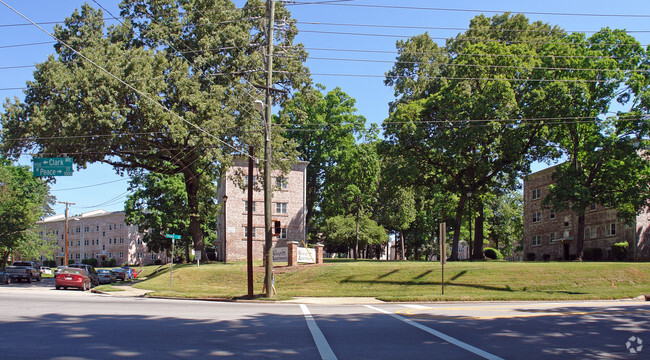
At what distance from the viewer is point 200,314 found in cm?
1339

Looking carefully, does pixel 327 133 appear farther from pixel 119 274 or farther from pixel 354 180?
pixel 119 274

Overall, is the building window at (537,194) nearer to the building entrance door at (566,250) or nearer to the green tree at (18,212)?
the building entrance door at (566,250)

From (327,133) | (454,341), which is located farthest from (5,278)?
(454,341)

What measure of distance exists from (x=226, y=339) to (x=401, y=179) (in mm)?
32173

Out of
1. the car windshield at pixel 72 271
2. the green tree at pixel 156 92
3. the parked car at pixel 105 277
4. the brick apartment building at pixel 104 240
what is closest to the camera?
the green tree at pixel 156 92

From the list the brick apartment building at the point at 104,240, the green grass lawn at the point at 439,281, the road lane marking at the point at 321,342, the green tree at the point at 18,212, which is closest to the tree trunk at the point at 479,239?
the green grass lawn at the point at 439,281

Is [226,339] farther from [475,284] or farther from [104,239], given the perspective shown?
[104,239]

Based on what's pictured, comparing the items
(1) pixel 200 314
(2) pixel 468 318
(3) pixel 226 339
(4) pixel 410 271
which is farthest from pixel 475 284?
(3) pixel 226 339

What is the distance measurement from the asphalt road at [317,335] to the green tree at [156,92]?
16.9 m

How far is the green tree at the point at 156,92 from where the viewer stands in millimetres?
30000

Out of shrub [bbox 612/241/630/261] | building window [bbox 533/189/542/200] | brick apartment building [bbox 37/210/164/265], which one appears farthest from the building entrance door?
brick apartment building [bbox 37/210/164/265]

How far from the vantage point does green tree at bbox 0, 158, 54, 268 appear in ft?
184

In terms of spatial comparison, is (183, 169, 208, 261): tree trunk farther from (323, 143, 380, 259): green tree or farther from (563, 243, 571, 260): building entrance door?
(563, 243, 571, 260): building entrance door

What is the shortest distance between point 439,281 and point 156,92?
19.9 meters
